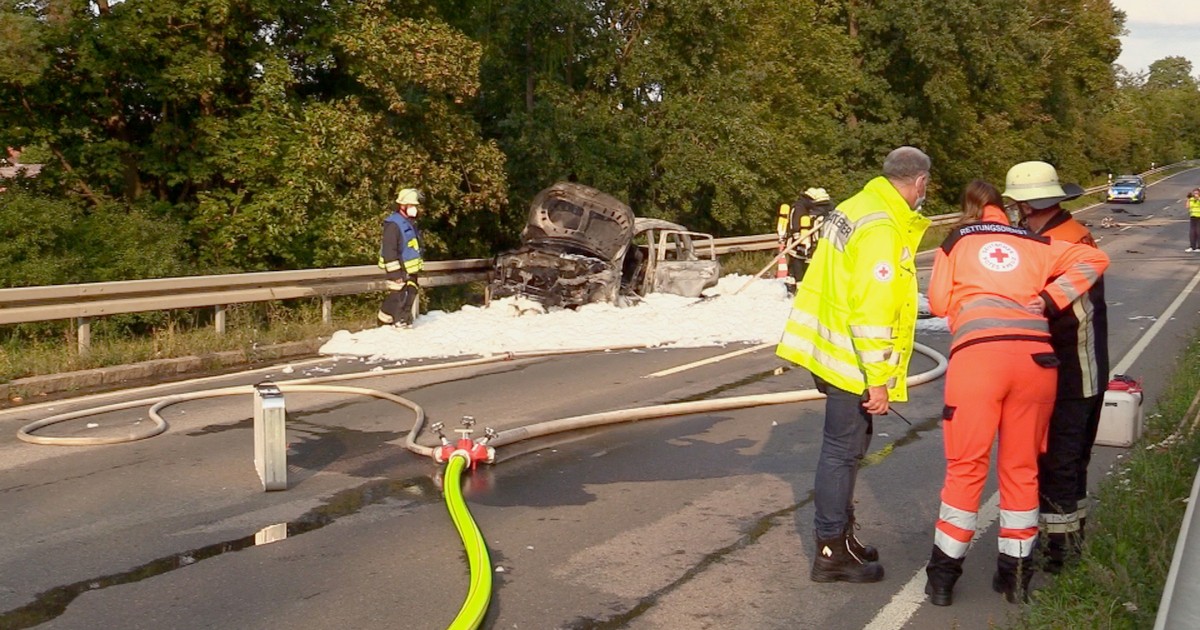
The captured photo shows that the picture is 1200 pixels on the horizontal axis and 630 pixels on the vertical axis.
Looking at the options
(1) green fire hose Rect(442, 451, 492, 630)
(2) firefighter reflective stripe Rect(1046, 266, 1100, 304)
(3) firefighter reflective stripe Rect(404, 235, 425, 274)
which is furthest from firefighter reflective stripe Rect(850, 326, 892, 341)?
(3) firefighter reflective stripe Rect(404, 235, 425, 274)

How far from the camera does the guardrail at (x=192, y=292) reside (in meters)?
11.9

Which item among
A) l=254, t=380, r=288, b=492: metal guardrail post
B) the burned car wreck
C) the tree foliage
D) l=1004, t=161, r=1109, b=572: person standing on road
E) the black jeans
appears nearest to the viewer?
the black jeans

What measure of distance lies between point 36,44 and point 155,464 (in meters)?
9.09

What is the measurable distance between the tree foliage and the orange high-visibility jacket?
12.7 meters

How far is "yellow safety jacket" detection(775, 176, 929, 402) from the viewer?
5.24m

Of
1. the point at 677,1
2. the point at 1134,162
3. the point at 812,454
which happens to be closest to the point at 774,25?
the point at 677,1

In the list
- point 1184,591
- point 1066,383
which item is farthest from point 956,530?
point 1184,591

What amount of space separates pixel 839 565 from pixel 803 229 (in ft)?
43.5

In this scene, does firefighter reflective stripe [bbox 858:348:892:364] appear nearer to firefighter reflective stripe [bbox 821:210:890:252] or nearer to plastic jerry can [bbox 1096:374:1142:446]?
firefighter reflective stripe [bbox 821:210:890:252]

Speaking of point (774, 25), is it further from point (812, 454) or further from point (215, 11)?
point (812, 454)

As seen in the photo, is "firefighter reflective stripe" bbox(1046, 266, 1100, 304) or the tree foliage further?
the tree foliage

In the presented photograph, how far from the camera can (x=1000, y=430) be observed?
523cm

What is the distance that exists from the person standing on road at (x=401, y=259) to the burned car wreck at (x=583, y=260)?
6.80ft

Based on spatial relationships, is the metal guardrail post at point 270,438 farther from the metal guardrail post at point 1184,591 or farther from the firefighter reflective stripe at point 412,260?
the firefighter reflective stripe at point 412,260
